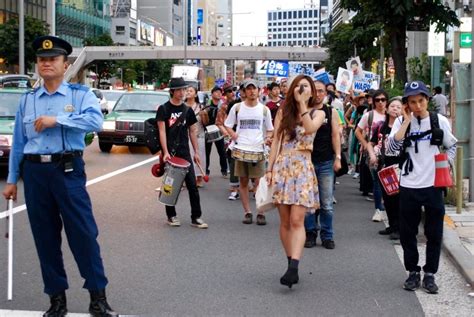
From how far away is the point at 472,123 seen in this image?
36.4ft

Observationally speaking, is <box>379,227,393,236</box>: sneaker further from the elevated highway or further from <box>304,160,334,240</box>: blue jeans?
the elevated highway

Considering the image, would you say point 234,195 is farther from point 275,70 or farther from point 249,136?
point 275,70

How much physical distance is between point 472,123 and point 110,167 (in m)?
8.38

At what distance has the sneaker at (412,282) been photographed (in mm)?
6492

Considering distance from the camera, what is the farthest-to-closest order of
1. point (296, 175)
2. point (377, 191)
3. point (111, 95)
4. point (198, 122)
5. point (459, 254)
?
1. point (111, 95)
2. point (198, 122)
3. point (377, 191)
4. point (459, 254)
5. point (296, 175)

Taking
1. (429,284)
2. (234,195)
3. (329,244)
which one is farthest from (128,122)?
(429,284)

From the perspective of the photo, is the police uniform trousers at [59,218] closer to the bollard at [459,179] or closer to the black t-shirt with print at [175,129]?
the black t-shirt with print at [175,129]

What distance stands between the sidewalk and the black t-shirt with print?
3.40 metres

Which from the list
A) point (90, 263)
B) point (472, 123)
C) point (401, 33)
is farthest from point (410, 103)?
point (401, 33)

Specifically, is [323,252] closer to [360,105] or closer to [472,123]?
[472,123]

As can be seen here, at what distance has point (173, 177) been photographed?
30.6 feet

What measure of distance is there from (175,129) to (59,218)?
163 inches

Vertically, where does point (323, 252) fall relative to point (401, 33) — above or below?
below

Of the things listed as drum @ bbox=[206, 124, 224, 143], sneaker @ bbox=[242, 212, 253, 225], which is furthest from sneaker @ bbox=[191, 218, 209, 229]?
drum @ bbox=[206, 124, 224, 143]
